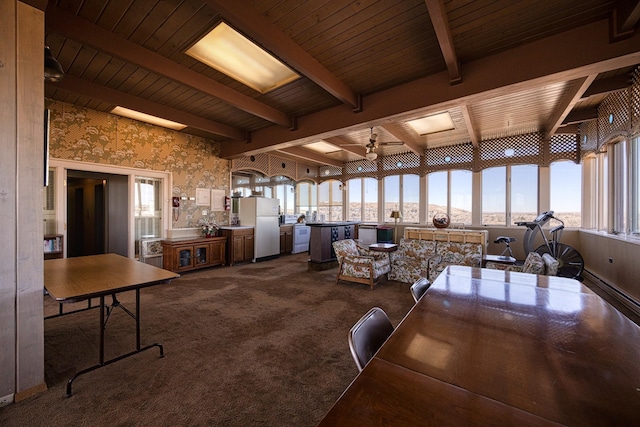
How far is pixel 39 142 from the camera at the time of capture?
6.42ft

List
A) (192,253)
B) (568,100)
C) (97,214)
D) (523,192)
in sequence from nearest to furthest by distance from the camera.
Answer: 1. (568,100)
2. (192,253)
3. (97,214)
4. (523,192)

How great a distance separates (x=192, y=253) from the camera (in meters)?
5.60

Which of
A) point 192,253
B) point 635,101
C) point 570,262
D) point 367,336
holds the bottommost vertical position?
point 570,262

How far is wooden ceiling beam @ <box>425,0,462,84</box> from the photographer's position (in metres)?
2.09

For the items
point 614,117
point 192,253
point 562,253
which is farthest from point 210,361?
point 614,117

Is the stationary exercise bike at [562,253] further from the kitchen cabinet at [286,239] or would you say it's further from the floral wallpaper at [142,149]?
the floral wallpaper at [142,149]

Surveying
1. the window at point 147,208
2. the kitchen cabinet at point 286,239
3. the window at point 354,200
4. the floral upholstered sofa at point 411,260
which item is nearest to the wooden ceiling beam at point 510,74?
the floral upholstered sofa at point 411,260

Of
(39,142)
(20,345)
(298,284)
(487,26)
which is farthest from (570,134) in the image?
(20,345)

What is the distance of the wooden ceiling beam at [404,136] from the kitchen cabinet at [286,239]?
412 centimetres

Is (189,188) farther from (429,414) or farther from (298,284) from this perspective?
(429,414)

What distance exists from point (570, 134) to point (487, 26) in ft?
17.7

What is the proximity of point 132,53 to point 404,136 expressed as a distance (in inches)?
205

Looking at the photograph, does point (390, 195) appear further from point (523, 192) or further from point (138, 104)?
point (138, 104)

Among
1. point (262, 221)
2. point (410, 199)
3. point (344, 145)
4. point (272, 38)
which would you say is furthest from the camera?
point (410, 199)
